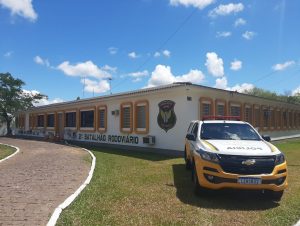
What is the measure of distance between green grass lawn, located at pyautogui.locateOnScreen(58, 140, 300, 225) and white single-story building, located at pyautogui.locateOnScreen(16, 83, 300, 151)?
7.43 m

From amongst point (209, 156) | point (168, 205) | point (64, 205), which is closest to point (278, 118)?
point (209, 156)

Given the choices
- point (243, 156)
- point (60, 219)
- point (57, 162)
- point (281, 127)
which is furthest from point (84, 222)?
point (281, 127)

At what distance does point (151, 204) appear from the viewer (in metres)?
6.95

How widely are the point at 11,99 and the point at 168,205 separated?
3741 centimetres

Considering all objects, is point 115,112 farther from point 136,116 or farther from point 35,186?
point 35,186

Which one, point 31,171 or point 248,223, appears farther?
point 31,171

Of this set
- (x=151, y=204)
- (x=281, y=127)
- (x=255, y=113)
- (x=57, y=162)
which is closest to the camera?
(x=151, y=204)

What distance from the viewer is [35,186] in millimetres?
8555

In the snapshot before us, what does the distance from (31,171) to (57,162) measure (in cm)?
239

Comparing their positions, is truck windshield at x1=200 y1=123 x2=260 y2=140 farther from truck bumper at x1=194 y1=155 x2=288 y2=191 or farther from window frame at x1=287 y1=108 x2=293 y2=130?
window frame at x1=287 y1=108 x2=293 y2=130

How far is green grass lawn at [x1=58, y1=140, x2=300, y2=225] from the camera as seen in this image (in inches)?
231

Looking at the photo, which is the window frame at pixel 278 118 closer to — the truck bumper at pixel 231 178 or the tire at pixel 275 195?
the tire at pixel 275 195

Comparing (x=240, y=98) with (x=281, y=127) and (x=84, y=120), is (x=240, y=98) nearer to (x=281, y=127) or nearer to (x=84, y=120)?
(x=281, y=127)

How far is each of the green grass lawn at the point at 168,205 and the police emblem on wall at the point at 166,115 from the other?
7.51 metres
